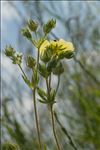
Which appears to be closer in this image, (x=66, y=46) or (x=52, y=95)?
(x=52, y=95)

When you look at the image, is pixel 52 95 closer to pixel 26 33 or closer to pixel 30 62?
pixel 30 62

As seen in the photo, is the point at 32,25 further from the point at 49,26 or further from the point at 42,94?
the point at 42,94

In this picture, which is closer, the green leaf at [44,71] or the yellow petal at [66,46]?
the green leaf at [44,71]

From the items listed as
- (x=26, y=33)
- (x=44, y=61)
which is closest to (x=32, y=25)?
(x=26, y=33)

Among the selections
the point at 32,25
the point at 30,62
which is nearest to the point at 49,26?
the point at 32,25

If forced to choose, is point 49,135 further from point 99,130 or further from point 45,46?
point 45,46

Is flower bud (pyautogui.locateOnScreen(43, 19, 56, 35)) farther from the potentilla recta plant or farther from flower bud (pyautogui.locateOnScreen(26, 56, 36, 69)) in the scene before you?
flower bud (pyautogui.locateOnScreen(26, 56, 36, 69))

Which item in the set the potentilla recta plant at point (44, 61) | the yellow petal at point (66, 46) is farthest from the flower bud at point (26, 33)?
the yellow petal at point (66, 46)

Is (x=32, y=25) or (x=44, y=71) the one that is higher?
(x=32, y=25)

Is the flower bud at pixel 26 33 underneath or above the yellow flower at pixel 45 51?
above

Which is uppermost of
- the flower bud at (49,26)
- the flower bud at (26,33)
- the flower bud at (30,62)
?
the flower bud at (49,26)

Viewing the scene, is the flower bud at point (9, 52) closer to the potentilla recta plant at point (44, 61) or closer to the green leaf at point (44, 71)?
the potentilla recta plant at point (44, 61)

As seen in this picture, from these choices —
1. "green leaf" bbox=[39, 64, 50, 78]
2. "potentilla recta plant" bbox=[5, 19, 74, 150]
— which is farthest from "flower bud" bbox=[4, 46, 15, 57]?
"green leaf" bbox=[39, 64, 50, 78]
